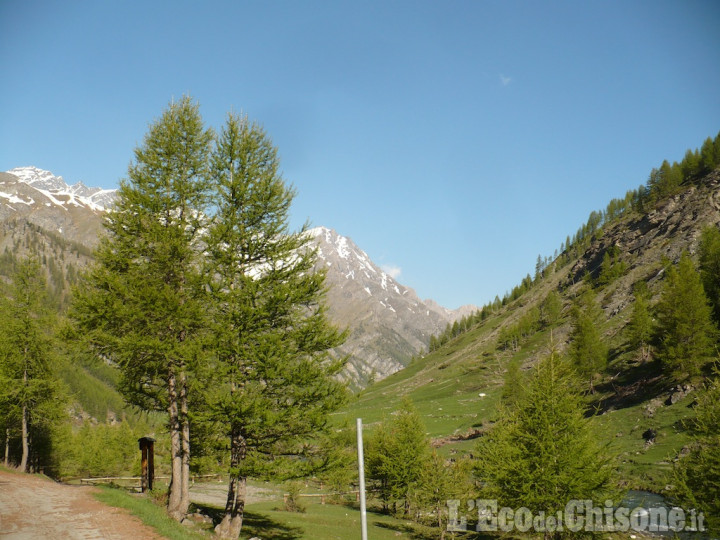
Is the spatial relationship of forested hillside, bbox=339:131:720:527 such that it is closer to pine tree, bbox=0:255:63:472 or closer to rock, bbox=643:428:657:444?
rock, bbox=643:428:657:444

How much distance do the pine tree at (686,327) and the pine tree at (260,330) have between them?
206 feet

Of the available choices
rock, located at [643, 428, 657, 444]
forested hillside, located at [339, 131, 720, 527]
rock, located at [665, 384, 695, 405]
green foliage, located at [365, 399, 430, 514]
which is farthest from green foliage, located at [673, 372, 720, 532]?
rock, located at [665, 384, 695, 405]

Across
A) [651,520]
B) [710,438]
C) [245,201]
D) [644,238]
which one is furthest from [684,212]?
[245,201]

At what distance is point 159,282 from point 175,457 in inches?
301

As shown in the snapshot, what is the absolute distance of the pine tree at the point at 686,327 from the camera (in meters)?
58.8

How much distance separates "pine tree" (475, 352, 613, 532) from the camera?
1958 centimetres

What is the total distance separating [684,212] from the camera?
139 m

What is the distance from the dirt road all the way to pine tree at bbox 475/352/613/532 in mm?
16090

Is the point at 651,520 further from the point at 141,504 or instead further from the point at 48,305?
the point at 48,305

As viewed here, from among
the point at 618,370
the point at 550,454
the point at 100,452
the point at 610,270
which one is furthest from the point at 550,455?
the point at 610,270

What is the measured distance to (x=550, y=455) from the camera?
20156 mm

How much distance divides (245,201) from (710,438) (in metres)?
23.9

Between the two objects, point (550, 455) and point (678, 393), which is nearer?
point (550, 455)

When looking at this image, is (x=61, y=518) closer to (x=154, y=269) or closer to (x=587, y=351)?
(x=154, y=269)
